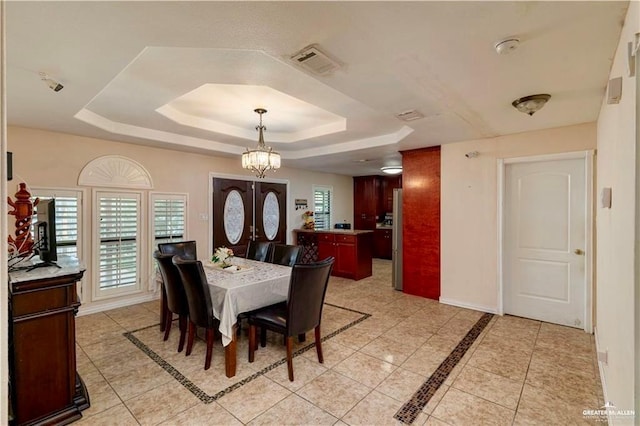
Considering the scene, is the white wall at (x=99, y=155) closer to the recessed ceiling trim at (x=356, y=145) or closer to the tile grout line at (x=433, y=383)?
the recessed ceiling trim at (x=356, y=145)

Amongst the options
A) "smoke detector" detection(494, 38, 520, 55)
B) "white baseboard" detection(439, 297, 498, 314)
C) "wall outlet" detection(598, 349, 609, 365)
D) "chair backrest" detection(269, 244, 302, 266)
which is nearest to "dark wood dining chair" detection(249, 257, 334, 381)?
"chair backrest" detection(269, 244, 302, 266)

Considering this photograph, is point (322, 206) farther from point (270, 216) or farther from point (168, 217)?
point (168, 217)

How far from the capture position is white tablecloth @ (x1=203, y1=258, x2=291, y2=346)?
250 cm

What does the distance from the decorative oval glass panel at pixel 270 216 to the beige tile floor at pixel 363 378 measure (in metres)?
2.90

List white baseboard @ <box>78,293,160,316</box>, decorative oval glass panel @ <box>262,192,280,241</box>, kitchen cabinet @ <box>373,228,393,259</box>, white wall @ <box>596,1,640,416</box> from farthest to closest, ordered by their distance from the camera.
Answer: kitchen cabinet @ <box>373,228,393,259</box>
decorative oval glass panel @ <box>262,192,280,241</box>
white baseboard @ <box>78,293,160,316</box>
white wall @ <box>596,1,640,416</box>

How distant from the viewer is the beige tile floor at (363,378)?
6.75 ft

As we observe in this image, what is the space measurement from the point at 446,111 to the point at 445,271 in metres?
2.51

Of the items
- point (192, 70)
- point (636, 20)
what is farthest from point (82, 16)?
point (636, 20)

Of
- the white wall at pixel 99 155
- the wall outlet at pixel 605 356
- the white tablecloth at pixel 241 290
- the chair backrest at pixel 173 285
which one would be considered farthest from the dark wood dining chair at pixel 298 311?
the white wall at pixel 99 155

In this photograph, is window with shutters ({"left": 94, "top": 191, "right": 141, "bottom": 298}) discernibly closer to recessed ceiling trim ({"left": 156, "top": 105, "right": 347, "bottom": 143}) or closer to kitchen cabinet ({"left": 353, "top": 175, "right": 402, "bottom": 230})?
recessed ceiling trim ({"left": 156, "top": 105, "right": 347, "bottom": 143})

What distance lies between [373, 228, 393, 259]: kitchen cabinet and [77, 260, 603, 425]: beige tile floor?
14.7 feet

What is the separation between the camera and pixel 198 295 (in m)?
2.59

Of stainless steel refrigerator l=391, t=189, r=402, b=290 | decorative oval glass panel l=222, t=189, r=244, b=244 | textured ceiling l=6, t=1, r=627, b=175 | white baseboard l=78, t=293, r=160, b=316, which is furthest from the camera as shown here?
decorative oval glass panel l=222, t=189, r=244, b=244

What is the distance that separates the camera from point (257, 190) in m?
6.01
